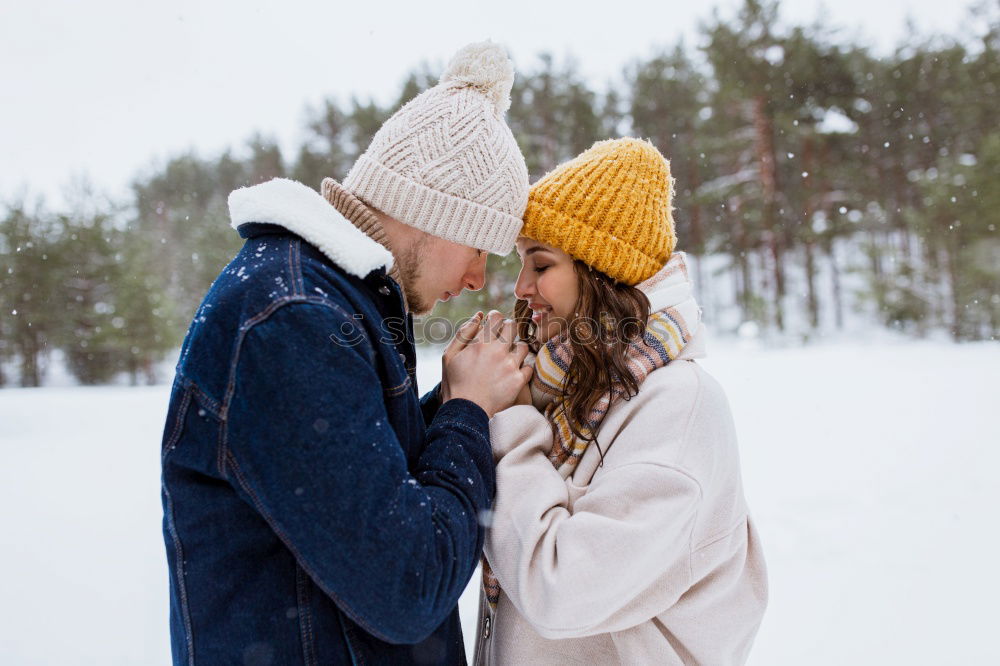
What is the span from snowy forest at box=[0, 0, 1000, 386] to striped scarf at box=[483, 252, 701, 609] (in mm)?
10284

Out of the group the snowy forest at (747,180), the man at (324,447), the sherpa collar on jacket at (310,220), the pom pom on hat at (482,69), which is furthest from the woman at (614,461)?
the snowy forest at (747,180)

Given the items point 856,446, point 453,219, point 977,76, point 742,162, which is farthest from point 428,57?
point 977,76

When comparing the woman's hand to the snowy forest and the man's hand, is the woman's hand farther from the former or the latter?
the snowy forest

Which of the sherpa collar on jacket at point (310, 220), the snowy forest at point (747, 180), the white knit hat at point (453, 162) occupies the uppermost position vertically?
the snowy forest at point (747, 180)

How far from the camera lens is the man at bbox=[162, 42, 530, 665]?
1.03 metres

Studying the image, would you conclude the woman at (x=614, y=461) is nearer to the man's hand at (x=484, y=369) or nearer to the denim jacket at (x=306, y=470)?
the man's hand at (x=484, y=369)

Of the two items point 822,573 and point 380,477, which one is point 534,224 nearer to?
point 380,477

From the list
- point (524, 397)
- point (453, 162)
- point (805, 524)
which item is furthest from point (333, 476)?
point (805, 524)

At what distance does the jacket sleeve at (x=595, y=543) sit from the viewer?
52.8 inches

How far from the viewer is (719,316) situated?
2786 centimetres

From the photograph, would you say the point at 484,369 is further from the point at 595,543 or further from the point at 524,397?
the point at 595,543

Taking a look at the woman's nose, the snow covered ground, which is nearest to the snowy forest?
the snow covered ground

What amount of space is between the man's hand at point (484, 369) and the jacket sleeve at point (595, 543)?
6.5 inches

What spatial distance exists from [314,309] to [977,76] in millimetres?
24613
